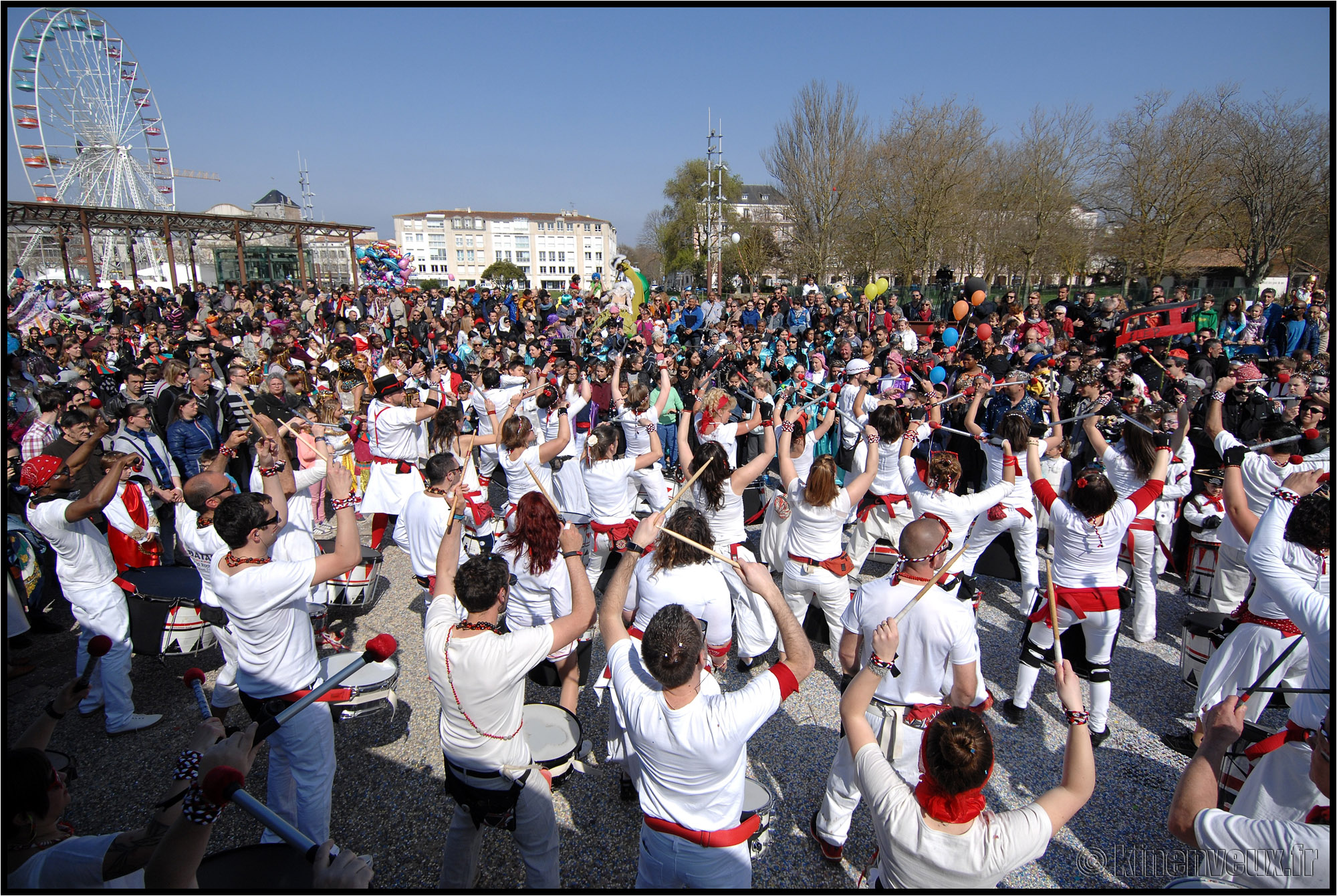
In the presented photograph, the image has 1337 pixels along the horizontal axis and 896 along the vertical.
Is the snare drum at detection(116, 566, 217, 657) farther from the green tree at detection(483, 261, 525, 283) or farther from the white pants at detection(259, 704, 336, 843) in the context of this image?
the green tree at detection(483, 261, 525, 283)

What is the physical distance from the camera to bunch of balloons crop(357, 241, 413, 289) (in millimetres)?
18594

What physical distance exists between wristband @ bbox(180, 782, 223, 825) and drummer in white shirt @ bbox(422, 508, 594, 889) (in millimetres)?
939

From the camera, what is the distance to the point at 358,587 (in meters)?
5.55

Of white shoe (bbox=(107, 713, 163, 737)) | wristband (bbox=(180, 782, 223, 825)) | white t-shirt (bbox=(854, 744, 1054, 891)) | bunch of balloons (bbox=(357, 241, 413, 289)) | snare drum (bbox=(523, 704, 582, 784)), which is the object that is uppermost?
bunch of balloons (bbox=(357, 241, 413, 289))

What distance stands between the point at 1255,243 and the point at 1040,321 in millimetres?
13607

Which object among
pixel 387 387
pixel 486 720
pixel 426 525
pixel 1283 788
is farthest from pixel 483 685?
pixel 387 387

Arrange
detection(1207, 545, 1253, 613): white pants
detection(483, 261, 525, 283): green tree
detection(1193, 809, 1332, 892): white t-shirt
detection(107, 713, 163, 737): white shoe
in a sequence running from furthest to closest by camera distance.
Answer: detection(483, 261, 525, 283): green tree, detection(1207, 545, 1253, 613): white pants, detection(107, 713, 163, 737): white shoe, detection(1193, 809, 1332, 892): white t-shirt

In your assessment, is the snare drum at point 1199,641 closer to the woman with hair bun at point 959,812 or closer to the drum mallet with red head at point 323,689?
the woman with hair bun at point 959,812

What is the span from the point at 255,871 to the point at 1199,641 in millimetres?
5309

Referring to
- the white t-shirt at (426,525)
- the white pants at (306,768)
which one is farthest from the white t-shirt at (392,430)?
the white pants at (306,768)

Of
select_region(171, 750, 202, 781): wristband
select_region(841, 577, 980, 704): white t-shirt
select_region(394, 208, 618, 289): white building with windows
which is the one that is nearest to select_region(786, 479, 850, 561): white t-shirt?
select_region(841, 577, 980, 704): white t-shirt

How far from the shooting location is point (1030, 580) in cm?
538

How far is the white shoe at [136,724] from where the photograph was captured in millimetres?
4273

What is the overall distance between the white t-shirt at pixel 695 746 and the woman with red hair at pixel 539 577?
59.0 inches
